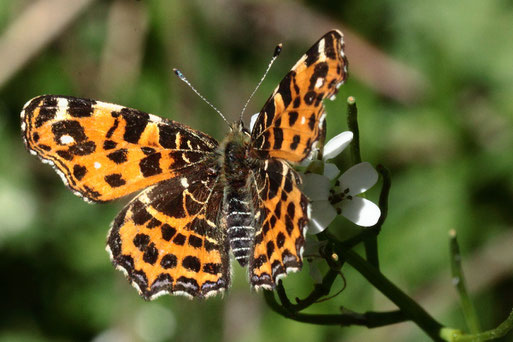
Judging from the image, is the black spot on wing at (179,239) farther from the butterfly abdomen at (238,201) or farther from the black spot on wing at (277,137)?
the black spot on wing at (277,137)

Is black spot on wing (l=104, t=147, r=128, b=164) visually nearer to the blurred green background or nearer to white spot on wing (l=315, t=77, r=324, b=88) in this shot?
white spot on wing (l=315, t=77, r=324, b=88)

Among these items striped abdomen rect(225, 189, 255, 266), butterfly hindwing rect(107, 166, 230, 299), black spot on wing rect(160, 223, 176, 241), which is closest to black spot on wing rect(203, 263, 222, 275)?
butterfly hindwing rect(107, 166, 230, 299)

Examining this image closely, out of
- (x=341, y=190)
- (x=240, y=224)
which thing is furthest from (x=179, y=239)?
(x=341, y=190)

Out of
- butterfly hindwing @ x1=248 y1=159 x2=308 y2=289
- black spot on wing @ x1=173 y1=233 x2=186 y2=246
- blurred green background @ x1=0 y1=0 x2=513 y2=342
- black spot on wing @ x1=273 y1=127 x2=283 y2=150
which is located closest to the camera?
butterfly hindwing @ x1=248 y1=159 x2=308 y2=289

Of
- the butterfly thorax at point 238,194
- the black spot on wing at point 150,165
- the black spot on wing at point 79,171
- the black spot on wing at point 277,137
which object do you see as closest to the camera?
the black spot on wing at point 277,137

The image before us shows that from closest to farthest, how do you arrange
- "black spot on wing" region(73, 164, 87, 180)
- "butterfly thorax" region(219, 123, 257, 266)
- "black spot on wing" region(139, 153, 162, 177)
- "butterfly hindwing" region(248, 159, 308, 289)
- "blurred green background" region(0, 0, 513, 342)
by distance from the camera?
"butterfly hindwing" region(248, 159, 308, 289)
"butterfly thorax" region(219, 123, 257, 266)
"black spot on wing" region(73, 164, 87, 180)
"black spot on wing" region(139, 153, 162, 177)
"blurred green background" region(0, 0, 513, 342)

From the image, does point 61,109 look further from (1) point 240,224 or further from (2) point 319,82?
(2) point 319,82

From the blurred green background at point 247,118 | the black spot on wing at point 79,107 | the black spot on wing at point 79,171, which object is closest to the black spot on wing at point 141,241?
the black spot on wing at point 79,171
